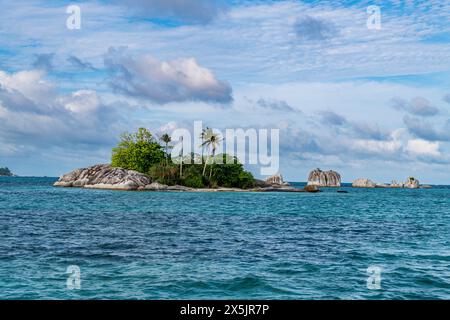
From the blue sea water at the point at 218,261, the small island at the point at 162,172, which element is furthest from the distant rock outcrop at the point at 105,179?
the blue sea water at the point at 218,261

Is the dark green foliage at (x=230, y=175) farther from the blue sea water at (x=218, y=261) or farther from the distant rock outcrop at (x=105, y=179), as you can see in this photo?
the blue sea water at (x=218, y=261)

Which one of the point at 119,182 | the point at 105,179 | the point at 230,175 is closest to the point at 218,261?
the point at 119,182

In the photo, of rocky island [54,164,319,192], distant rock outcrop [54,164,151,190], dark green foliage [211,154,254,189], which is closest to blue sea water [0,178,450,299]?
distant rock outcrop [54,164,151,190]

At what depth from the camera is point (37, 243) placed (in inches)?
1253

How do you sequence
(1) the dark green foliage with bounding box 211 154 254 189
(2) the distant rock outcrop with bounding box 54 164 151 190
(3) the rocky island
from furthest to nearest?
Result: (1) the dark green foliage with bounding box 211 154 254 189
(3) the rocky island
(2) the distant rock outcrop with bounding box 54 164 151 190

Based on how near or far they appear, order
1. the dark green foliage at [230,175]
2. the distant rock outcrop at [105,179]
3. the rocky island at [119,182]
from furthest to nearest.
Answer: the dark green foliage at [230,175] → the rocky island at [119,182] → the distant rock outcrop at [105,179]

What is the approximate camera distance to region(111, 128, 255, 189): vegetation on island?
144875 mm

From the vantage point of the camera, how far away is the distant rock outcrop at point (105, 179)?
136875mm

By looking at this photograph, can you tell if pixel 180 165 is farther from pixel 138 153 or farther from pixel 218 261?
pixel 218 261

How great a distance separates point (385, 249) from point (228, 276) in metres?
15.0

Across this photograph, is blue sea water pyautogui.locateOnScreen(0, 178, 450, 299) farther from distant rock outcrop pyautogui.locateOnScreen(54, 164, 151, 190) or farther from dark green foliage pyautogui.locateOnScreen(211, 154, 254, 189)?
dark green foliage pyautogui.locateOnScreen(211, 154, 254, 189)

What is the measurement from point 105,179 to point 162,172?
1818 centimetres
